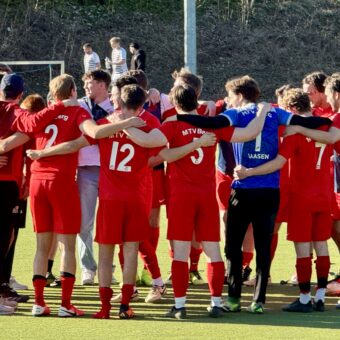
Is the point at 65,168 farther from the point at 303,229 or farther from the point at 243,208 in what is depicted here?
the point at 303,229

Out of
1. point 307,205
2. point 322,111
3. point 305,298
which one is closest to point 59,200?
point 307,205

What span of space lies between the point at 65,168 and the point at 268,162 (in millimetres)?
1608

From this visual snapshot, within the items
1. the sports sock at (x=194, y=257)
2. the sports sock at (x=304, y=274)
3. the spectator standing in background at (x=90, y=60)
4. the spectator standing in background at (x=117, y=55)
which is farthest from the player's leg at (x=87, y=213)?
the spectator standing in background at (x=90, y=60)

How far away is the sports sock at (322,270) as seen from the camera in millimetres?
8875

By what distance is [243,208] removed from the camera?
862 centimetres

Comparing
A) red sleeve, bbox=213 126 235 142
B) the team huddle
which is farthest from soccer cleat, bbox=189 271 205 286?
Answer: red sleeve, bbox=213 126 235 142

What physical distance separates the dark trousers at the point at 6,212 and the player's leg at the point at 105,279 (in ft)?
3.13

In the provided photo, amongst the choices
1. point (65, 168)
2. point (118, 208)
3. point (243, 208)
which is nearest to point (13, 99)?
point (65, 168)

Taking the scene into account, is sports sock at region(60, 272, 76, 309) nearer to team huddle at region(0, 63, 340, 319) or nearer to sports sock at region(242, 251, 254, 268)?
team huddle at region(0, 63, 340, 319)

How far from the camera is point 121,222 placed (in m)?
8.30

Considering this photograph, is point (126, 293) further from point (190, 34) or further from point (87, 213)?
point (190, 34)

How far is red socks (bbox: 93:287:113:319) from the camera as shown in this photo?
8.34m

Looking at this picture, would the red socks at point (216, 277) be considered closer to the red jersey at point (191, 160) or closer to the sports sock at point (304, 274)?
the red jersey at point (191, 160)

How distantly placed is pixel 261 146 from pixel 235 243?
83 centimetres
